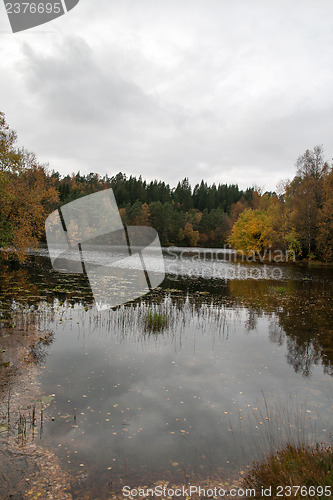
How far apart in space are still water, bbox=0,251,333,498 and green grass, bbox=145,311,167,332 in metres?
0.08

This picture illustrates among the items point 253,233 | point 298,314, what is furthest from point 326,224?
point 298,314

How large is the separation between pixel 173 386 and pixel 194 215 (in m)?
139

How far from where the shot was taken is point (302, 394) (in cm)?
823

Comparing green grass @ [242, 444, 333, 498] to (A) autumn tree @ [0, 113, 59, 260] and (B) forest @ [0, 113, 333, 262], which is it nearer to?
(B) forest @ [0, 113, 333, 262]

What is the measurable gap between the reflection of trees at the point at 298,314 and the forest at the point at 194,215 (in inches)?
705

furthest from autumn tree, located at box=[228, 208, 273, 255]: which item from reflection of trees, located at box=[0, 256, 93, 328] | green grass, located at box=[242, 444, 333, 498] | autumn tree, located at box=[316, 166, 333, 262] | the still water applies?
green grass, located at box=[242, 444, 333, 498]

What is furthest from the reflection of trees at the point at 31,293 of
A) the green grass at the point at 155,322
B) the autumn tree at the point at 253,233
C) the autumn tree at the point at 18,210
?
the autumn tree at the point at 253,233

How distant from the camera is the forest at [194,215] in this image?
2836cm

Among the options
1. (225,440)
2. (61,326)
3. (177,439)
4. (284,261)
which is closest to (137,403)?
(177,439)

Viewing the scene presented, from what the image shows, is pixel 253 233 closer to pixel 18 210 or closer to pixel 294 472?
pixel 18 210

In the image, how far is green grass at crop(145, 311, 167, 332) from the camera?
13.6 m

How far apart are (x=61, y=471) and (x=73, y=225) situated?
8146 centimetres

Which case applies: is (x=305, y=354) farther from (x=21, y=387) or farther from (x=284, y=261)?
(x=284, y=261)

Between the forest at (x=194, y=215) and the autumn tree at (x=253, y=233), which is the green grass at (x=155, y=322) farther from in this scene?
the autumn tree at (x=253, y=233)
